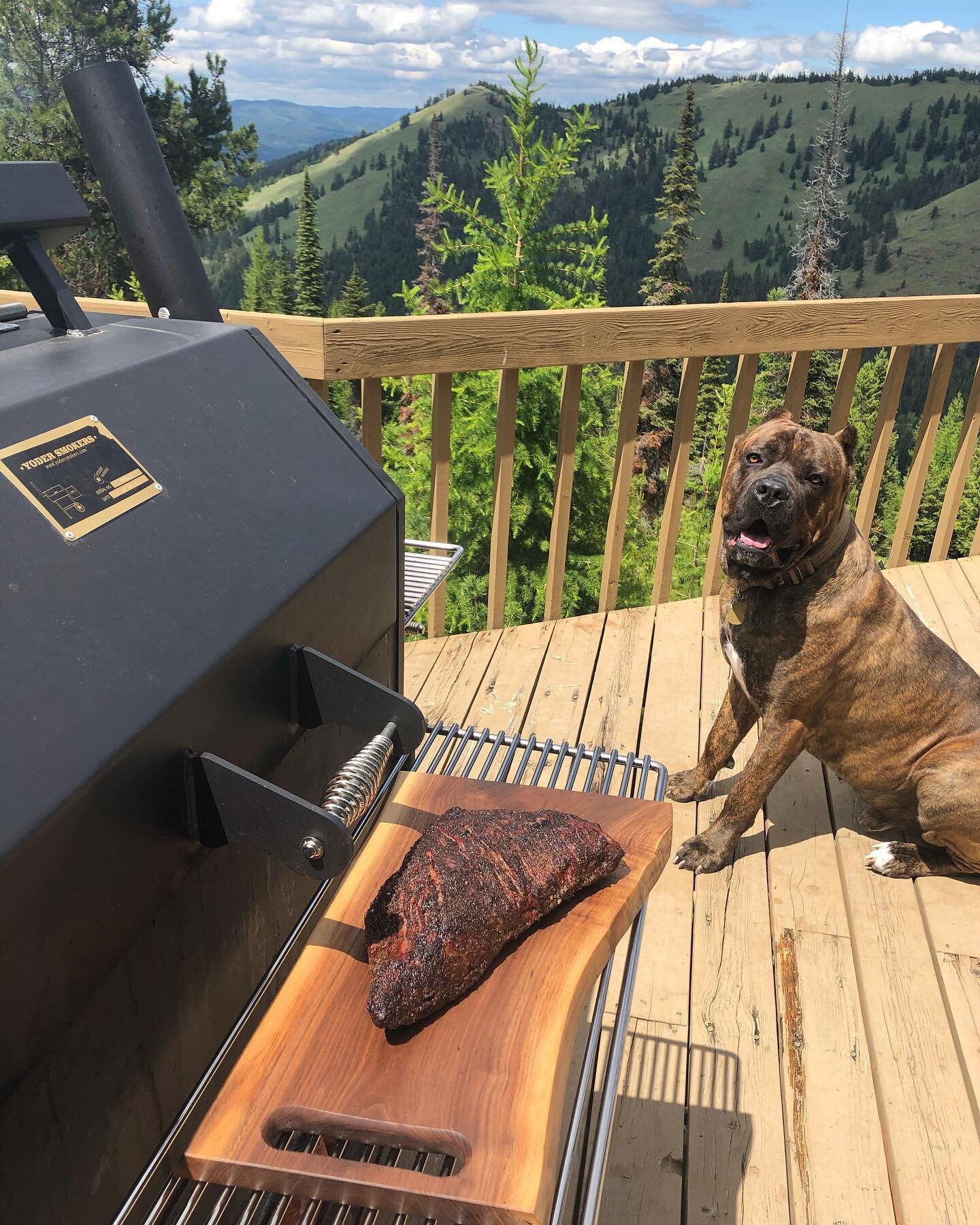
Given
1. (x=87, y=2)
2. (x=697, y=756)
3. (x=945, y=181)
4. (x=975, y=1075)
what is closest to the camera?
(x=975, y=1075)

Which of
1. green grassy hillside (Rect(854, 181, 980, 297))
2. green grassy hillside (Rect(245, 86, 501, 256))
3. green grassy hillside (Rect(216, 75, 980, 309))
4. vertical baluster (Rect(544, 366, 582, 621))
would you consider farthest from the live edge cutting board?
green grassy hillside (Rect(245, 86, 501, 256))

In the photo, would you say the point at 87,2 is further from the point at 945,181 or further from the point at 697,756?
the point at 945,181

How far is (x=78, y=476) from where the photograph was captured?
866 millimetres

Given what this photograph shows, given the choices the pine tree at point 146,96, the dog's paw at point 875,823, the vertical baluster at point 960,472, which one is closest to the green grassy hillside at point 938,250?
the pine tree at point 146,96

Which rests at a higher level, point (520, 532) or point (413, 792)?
point (413, 792)

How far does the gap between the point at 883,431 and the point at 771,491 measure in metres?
2.16

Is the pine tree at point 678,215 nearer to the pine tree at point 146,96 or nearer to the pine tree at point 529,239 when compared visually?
the pine tree at point 146,96

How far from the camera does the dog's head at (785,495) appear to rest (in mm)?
1891

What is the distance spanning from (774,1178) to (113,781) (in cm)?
149

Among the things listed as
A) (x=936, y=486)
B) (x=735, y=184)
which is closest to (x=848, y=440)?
(x=936, y=486)

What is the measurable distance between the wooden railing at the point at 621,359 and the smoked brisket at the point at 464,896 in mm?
1801

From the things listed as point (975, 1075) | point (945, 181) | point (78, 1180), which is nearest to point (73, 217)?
point (78, 1180)

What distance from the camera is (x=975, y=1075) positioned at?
5.87 feet

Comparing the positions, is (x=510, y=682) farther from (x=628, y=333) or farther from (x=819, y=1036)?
(x=819, y=1036)
